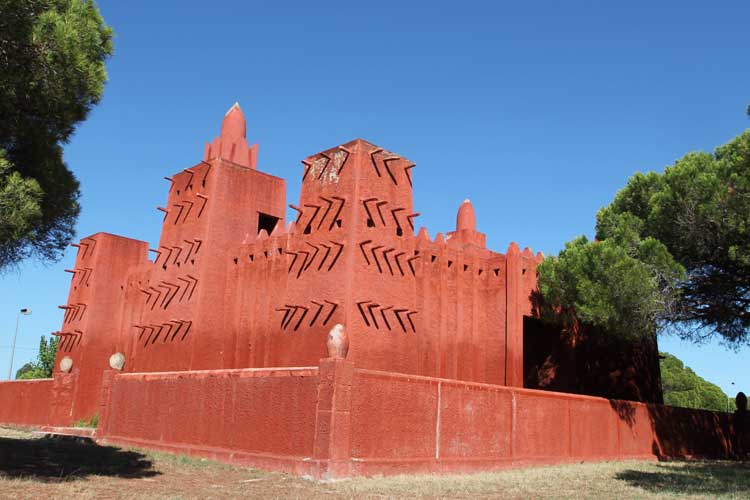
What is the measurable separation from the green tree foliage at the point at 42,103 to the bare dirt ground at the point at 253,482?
12.6 feet

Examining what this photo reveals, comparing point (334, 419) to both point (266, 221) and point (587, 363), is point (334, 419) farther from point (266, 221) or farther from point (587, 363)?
point (587, 363)

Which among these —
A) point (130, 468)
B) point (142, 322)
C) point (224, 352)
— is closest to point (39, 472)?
point (130, 468)

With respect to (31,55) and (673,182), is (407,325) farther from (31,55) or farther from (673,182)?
(31,55)

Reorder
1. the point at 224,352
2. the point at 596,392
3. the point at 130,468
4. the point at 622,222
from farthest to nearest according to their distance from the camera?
the point at 596,392, the point at 622,222, the point at 224,352, the point at 130,468

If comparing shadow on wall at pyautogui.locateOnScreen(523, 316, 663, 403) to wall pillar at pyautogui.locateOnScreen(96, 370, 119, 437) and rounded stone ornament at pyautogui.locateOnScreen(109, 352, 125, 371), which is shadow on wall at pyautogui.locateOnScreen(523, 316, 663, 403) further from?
wall pillar at pyautogui.locateOnScreen(96, 370, 119, 437)

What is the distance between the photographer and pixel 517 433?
16609 mm

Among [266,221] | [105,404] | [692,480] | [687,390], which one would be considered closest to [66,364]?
[105,404]

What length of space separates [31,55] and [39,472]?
22.9ft

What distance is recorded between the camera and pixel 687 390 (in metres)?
59.3

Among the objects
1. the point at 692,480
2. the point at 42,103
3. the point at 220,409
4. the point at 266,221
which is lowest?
the point at 692,480

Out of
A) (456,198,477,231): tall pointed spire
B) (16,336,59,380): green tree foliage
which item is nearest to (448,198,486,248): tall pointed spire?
(456,198,477,231): tall pointed spire

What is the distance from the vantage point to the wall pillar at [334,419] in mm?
12469

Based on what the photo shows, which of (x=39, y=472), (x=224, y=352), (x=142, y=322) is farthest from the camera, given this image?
(x=142, y=322)

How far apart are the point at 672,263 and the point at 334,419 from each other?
10606mm
